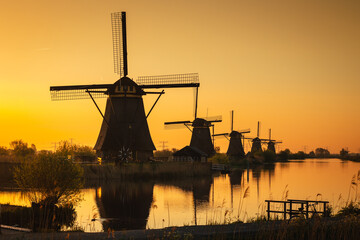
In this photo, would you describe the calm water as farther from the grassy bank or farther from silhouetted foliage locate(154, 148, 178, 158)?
silhouetted foliage locate(154, 148, 178, 158)

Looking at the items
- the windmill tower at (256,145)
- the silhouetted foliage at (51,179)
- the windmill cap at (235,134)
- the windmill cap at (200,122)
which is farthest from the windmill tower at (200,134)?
the silhouetted foliage at (51,179)

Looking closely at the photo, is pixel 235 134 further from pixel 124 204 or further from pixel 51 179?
pixel 51 179

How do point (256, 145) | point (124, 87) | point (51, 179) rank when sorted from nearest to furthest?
point (51, 179) → point (124, 87) → point (256, 145)

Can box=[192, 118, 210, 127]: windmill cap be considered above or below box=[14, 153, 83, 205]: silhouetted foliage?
above

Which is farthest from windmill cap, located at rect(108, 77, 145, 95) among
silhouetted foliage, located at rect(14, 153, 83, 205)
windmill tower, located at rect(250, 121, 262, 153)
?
windmill tower, located at rect(250, 121, 262, 153)

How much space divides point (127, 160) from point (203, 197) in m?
17.4

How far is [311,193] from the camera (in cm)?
4444

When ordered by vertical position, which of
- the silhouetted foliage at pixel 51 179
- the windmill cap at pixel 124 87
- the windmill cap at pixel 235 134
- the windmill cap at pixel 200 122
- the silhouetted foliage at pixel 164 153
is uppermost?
the windmill cap at pixel 124 87

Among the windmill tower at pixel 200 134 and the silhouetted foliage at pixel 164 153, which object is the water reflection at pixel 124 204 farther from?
the silhouetted foliage at pixel 164 153

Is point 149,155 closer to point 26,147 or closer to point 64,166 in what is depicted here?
point 64,166

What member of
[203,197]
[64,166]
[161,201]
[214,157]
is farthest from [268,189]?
[214,157]

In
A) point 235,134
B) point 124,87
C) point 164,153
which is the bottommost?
point 164,153


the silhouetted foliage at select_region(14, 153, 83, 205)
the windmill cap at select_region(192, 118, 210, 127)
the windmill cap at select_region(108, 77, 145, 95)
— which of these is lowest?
the silhouetted foliage at select_region(14, 153, 83, 205)

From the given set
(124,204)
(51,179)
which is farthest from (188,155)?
(51,179)
